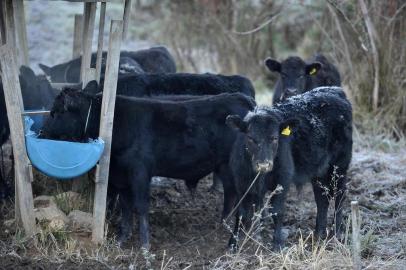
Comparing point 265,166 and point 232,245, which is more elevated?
point 265,166

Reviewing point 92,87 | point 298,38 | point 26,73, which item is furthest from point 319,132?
point 298,38

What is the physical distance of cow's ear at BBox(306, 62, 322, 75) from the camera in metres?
10.9

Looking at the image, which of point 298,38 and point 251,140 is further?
point 298,38

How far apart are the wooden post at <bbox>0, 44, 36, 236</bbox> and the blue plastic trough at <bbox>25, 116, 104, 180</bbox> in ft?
0.35

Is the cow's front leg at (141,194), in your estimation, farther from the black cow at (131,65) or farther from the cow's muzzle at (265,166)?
the black cow at (131,65)

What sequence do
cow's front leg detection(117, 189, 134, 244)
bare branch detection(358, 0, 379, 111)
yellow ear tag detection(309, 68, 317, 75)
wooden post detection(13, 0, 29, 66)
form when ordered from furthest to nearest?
bare branch detection(358, 0, 379, 111), yellow ear tag detection(309, 68, 317, 75), wooden post detection(13, 0, 29, 66), cow's front leg detection(117, 189, 134, 244)

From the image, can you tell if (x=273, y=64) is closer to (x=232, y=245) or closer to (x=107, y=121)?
(x=232, y=245)

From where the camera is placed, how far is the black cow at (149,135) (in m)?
7.90

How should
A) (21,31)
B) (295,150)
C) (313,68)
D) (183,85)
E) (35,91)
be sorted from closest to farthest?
(295,150) < (183,85) < (35,91) < (21,31) < (313,68)

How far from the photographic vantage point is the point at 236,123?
24.3ft

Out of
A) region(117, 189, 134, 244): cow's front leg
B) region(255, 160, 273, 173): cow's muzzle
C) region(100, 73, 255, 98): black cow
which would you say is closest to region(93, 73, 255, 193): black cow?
region(100, 73, 255, 98): black cow

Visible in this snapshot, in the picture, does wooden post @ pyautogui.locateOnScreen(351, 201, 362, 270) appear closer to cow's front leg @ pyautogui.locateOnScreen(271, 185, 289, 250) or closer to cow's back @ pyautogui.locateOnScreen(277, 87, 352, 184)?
cow's front leg @ pyautogui.locateOnScreen(271, 185, 289, 250)

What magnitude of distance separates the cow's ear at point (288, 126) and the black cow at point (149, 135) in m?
0.82

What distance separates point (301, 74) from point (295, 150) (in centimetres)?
343
